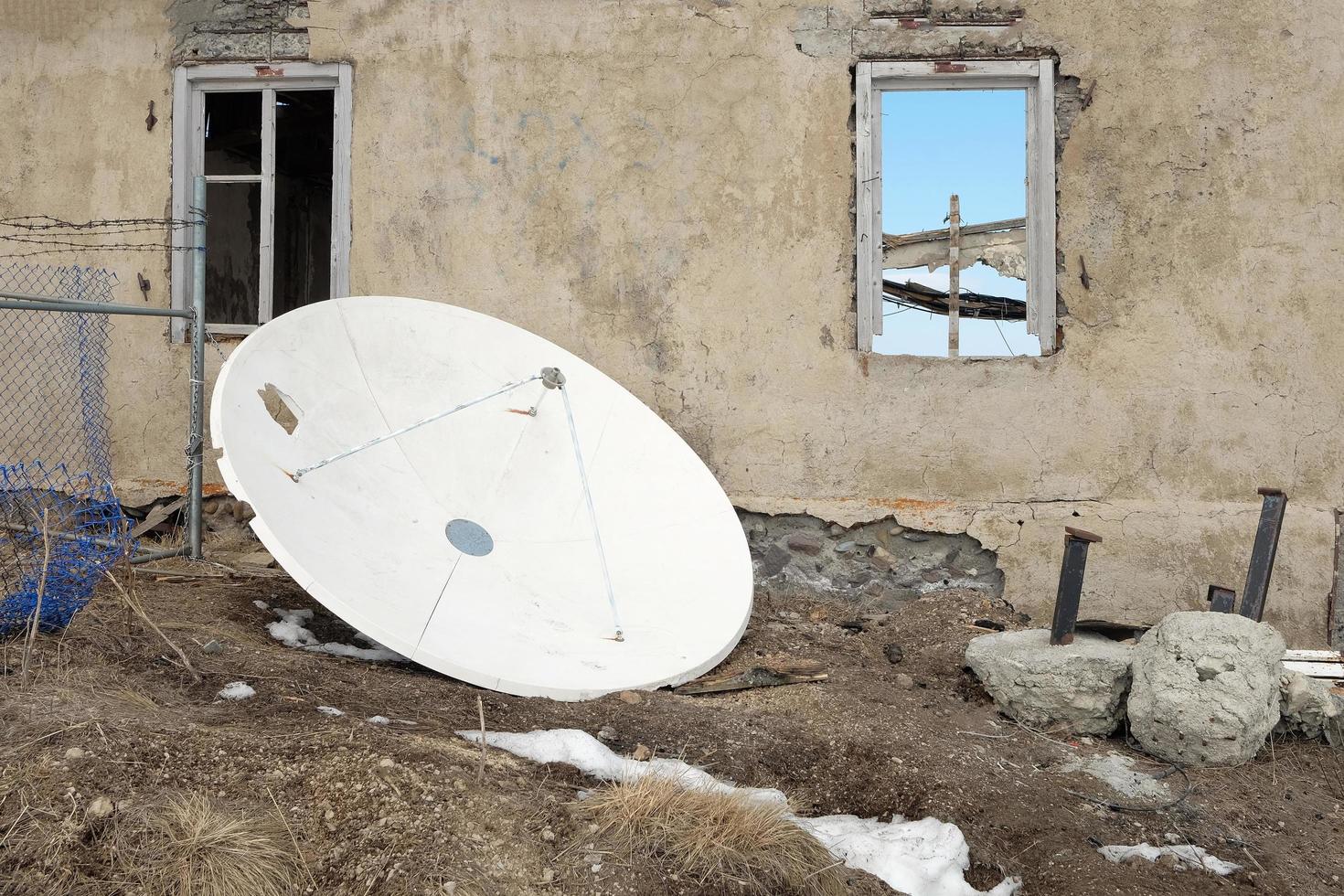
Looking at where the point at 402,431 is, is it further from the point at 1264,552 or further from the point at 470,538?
the point at 1264,552

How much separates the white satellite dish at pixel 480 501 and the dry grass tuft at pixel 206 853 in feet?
3.00

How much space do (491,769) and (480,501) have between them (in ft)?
5.04

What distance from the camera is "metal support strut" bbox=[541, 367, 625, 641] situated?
4.11m

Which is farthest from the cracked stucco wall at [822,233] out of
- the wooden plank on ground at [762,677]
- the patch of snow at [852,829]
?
the patch of snow at [852,829]

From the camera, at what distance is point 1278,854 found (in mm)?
3166

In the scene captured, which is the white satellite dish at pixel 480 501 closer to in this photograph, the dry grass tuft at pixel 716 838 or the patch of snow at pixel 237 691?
the patch of snow at pixel 237 691

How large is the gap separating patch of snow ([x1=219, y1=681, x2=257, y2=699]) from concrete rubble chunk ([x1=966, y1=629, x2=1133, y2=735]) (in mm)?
2649

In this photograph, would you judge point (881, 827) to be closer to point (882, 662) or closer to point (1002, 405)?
point (882, 662)

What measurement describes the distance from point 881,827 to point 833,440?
2.73 metres

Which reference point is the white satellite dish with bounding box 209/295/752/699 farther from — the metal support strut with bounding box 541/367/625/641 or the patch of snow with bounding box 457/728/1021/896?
the patch of snow with bounding box 457/728/1021/896

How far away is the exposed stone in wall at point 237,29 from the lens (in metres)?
5.75

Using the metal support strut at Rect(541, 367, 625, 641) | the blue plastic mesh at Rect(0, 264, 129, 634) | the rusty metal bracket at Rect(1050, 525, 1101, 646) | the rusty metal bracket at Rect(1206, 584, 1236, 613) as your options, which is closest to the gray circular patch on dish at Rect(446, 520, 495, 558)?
the metal support strut at Rect(541, 367, 625, 641)

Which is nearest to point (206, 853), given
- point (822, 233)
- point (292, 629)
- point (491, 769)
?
point (491, 769)

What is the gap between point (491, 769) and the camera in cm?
306
